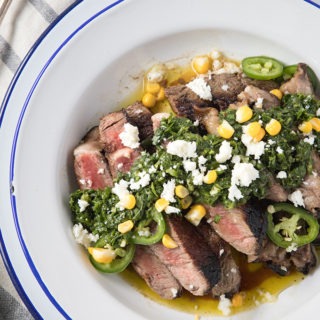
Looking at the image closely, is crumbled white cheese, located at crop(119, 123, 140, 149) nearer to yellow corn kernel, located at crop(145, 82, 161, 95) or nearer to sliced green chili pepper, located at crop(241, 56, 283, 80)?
yellow corn kernel, located at crop(145, 82, 161, 95)

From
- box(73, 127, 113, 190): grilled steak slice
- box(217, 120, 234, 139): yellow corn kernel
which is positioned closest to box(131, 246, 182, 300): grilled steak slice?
box(73, 127, 113, 190): grilled steak slice

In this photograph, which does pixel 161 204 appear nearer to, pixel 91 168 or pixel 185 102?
pixel 91 168

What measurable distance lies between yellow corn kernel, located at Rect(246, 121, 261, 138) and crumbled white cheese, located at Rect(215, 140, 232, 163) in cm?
19

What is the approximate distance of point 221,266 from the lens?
4.83 meters

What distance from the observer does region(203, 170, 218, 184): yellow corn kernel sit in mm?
4352

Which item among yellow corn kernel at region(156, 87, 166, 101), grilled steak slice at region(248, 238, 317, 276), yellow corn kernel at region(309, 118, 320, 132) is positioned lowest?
grilled steak slice at region(248, 238, 317, 276)

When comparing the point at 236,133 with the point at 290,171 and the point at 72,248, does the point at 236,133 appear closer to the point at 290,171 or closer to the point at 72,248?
the point at 290,171

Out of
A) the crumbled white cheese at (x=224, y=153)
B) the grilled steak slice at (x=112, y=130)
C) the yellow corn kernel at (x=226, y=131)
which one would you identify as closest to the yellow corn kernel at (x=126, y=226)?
the grilled steak slice at (x=112, y=130)

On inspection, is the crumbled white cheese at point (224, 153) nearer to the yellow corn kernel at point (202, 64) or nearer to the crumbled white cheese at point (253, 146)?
the crumbled white cheese at point (253, 146)

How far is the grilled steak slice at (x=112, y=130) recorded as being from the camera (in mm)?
4969

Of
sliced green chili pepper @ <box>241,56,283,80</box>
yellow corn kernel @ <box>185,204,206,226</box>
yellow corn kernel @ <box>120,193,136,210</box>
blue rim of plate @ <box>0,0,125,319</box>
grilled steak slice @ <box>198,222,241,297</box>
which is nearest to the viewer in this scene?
yellow corn kernel @ <box>120,193,136,210</box>

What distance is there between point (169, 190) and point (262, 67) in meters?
1.51

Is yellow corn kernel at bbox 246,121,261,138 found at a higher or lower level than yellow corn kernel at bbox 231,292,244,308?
higher

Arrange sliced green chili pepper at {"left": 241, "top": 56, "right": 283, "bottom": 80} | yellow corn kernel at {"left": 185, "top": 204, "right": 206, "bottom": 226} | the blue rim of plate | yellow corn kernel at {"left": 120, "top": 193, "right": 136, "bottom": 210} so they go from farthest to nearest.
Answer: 1. sliced green chili pepper at {"left": 241, "top": 56, "right": 283, "bottom": 80}
2. the blue rim of plate
3. yellow corn kernel at {"left": 185, "top": 204, "right": 206, "bottom": 226}
4. yellow corn kernel at {"left": 120, "top": 193, "right": 136, "bottom": 210}
